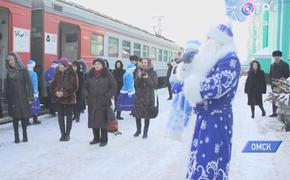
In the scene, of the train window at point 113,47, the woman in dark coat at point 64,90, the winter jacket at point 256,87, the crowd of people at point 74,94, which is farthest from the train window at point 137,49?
the woman in dark coat at point 64,90

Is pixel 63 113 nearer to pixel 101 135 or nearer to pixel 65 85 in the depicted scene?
pixel 65 85

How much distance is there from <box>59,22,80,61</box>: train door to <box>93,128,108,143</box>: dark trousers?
5.47 m

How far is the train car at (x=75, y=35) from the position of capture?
1051cm

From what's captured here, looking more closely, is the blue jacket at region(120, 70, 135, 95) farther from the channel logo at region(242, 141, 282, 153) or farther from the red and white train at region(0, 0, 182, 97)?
the channel logo at region(242, 141, 282, 153)

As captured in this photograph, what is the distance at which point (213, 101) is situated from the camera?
328cm

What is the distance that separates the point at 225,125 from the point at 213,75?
416 millimetres

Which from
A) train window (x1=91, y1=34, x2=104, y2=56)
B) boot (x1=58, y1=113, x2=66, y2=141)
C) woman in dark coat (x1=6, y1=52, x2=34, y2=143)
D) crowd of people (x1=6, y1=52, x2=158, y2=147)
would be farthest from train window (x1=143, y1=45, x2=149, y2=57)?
woman in dark coat (x1=6, y1=52, x2=34, y2=143)

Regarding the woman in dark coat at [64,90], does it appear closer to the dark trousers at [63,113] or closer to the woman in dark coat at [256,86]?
the dark trousers at [63,113]

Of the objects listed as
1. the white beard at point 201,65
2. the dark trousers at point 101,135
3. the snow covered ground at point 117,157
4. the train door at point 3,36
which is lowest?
the snow covered ground at point 117,157

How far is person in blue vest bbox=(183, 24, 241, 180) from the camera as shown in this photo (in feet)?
10.5

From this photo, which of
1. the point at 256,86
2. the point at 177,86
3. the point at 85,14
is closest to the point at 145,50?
the point at 85,14

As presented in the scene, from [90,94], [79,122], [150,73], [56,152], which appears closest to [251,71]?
[150,73]

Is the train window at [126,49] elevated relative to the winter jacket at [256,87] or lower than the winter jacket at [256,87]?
elevated

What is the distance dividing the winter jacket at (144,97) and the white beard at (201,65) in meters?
4.59
